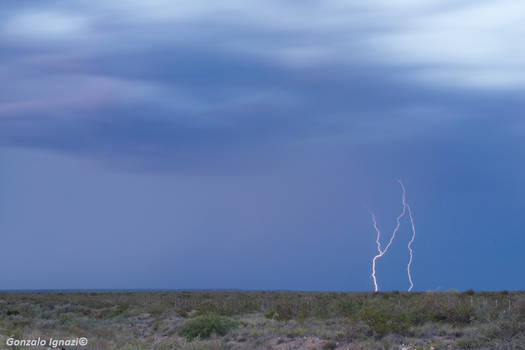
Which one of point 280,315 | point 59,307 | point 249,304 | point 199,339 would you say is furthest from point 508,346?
point 59,307

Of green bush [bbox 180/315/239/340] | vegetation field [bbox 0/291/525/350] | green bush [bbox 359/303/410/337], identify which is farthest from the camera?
green bush [bbox 180/315/239/340]

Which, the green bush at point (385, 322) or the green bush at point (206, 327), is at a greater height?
the green bush at point (385, 322)

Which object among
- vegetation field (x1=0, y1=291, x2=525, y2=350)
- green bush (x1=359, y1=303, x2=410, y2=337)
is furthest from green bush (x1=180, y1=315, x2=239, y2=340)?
green bush (x1=359, y1=303, x2=410, y2=337)

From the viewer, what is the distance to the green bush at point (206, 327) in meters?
25.3

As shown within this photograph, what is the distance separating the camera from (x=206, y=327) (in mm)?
25422

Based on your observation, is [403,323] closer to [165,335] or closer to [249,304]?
[165,335]

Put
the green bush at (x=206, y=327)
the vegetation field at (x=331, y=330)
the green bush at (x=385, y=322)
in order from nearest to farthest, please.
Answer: the vegetation field at (x=331, y=330), the green bush at (x=385, y=322), the green bush at (x=206, y=327)

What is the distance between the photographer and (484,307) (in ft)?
80.6

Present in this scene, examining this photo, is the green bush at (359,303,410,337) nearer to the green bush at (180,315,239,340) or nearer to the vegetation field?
the vegetation field

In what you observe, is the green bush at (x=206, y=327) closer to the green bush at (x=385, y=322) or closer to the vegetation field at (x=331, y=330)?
the vegetation field at (x=331, y=330)

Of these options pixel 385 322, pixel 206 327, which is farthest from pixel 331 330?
pixel 206 327

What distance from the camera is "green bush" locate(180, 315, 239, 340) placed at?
25266mm

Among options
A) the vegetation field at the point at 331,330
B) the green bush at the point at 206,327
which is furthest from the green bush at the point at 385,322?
the green bush at the point at 206,327

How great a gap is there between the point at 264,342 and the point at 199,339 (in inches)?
135
